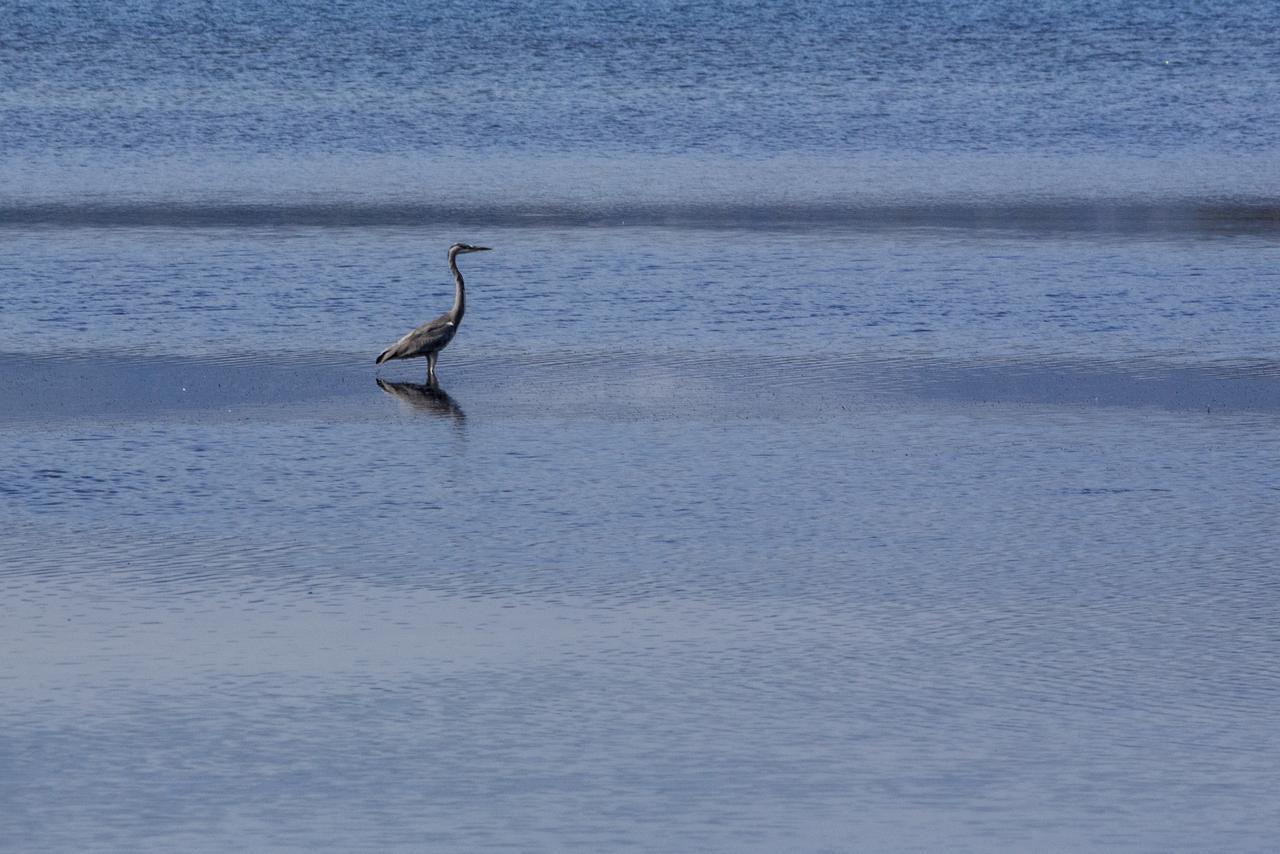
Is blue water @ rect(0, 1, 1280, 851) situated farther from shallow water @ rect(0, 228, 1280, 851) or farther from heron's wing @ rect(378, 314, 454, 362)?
heron's wing @ rect(378, 314, 454, 362)

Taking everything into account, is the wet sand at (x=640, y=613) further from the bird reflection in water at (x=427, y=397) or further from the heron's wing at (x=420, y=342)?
the heron's wing at (x=420, y=342)

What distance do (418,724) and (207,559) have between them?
2.69 metres

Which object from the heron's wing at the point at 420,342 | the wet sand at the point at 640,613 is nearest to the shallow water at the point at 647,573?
the wet sand at the point at 640,613

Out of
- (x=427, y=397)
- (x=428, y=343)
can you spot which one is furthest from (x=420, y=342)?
(x=427, y=397)

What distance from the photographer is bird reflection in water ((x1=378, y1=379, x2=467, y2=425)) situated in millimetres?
14477

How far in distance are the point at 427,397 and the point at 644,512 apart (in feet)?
12.5

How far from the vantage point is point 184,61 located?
51.1 m

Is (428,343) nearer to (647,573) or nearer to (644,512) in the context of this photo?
(644,512)

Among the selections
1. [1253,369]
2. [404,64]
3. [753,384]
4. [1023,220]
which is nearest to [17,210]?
[1023,220]

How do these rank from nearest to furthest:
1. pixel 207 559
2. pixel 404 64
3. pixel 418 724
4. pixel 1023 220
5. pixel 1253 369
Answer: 1. pixel 418 724
2. pixel 207 559
3. pixel 1253 369
4. pixel 1023 220
5. pixel 404 64

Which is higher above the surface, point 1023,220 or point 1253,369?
point 1023,220

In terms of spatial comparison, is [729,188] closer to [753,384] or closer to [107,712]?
[753,384]

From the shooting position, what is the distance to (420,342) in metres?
15.7

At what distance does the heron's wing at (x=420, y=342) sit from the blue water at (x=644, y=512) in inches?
7.8
